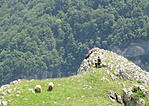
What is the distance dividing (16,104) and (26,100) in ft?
4.47

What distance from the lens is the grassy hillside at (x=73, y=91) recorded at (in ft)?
130

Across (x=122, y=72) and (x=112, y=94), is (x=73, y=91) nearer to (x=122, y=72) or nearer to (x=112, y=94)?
(x=112, y=94)

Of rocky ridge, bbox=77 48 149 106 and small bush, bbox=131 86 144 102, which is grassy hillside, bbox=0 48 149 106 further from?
small bush, bbox=131 86 144 102

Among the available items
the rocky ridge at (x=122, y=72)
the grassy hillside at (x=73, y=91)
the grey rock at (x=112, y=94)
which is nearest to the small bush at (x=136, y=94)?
the rocky ridge at (x=122, y=72)

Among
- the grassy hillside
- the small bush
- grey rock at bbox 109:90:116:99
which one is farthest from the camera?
the small bush

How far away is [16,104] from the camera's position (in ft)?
126

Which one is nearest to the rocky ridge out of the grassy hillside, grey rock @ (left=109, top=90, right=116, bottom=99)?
grey rock @ (left=109, top=90, right=116, bottom=99)

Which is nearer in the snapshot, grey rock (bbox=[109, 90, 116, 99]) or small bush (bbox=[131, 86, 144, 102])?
grey rock (bbox=[109, 90, 116, 99])

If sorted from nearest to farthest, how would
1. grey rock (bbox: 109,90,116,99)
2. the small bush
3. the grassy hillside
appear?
the grassy hillside → grey rock (bbox: 109,90,116,99) → the small bush

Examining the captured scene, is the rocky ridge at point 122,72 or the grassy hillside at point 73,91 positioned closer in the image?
the grassy hillside at point 73,91

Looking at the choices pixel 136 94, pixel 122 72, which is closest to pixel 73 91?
pixel 136 94

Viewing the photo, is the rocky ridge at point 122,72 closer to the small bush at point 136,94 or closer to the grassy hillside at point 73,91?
the small bush at point 136,94

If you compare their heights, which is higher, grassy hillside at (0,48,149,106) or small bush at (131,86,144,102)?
grassy hillside at (0,48,149,106)

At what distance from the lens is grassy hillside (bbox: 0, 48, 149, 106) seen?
3956cm
